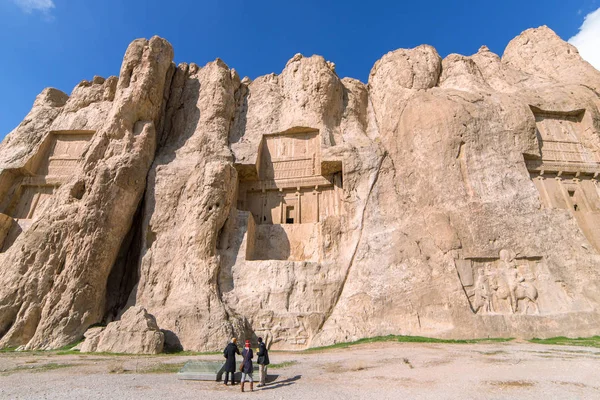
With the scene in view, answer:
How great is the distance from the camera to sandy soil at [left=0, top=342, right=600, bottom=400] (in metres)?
5.66

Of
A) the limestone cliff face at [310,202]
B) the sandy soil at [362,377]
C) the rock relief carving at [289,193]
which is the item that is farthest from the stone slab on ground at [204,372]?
the rock relief carving at [289,193]

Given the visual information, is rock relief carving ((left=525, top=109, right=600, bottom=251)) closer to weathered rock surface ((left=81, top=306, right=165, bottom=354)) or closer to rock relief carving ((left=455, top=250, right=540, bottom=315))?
rock relief carving ((left=455, top=250, right=540, bottom=315))

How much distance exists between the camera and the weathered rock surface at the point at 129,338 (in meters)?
11.2

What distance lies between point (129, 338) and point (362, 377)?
8200 mm

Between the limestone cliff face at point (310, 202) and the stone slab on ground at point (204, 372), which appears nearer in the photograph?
the stone slab on ground at point (204, 372)

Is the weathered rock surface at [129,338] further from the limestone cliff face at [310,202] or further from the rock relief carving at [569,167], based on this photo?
the rock relief carving at [569,167]

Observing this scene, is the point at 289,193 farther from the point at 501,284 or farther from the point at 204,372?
the point at 204,372

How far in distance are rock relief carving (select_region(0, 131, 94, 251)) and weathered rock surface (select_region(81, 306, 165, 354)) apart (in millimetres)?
9255

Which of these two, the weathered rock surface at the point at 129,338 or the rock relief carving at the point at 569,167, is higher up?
the rock relief carving at the point at 569,167

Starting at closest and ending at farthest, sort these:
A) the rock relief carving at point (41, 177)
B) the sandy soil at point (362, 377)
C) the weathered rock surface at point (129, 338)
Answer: the sandy soil at point (362, 377)
the weathered rock surface at point (129, 338)
the rock relief carving at point (41, 177)

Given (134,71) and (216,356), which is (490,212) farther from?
(134,71)

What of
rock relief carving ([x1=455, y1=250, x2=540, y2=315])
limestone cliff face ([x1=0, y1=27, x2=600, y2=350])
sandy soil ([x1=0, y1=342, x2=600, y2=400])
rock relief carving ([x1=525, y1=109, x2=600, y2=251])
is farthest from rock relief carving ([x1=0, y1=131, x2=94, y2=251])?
rock relief carving ([x1=525, y1=109, x2=600, y2=251])

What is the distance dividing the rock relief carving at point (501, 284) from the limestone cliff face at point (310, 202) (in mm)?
73

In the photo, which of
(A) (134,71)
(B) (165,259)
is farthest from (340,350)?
(A) (134,71)
